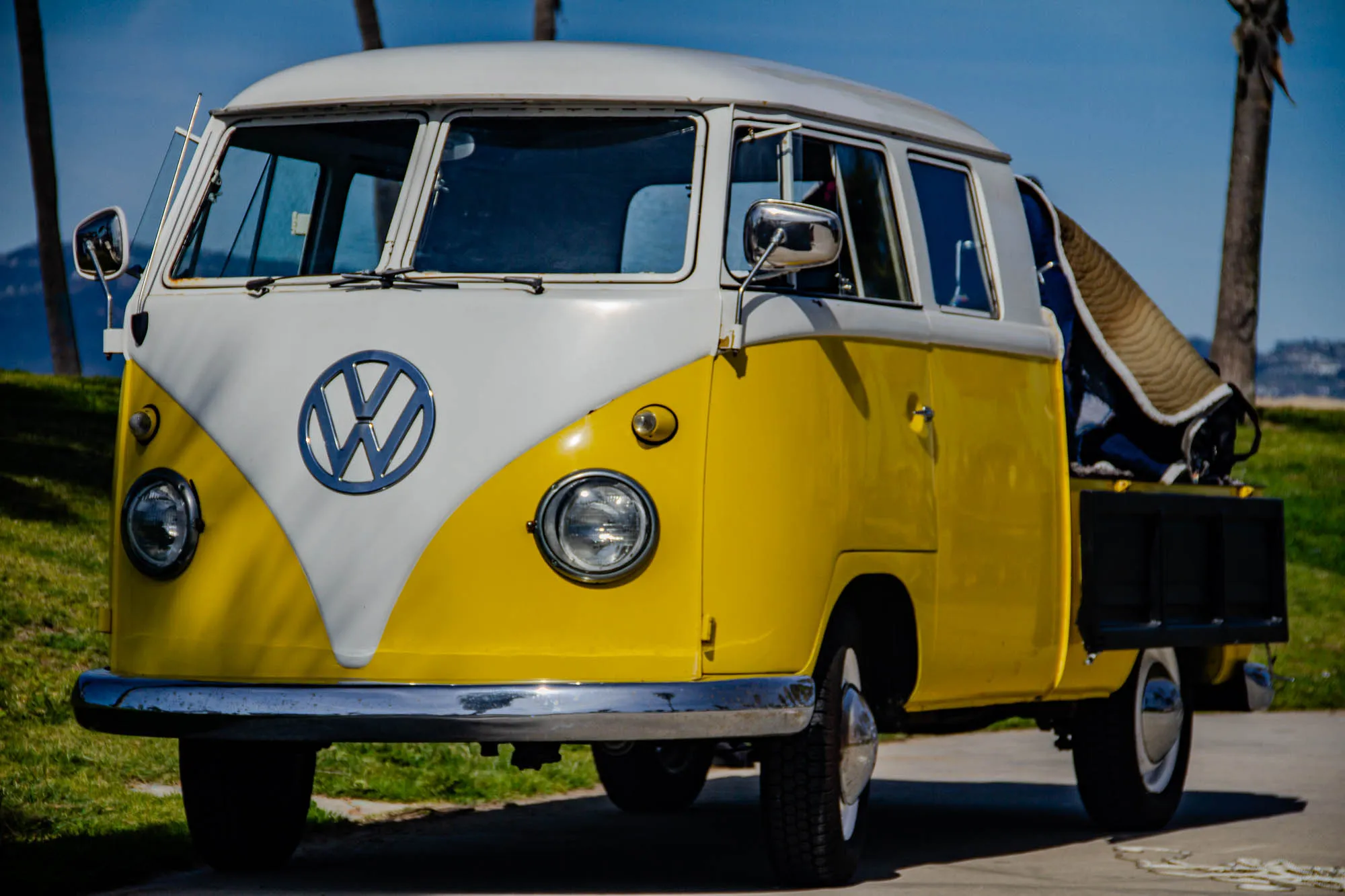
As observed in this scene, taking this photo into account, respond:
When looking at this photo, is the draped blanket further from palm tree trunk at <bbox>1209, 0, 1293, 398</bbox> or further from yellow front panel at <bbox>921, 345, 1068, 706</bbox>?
palm tree trunk at <bbox>1209, 0, 1293, 398</bbox>

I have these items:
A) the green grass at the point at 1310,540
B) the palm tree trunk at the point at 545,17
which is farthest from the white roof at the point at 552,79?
the palm tree trunk at the point at 545,17

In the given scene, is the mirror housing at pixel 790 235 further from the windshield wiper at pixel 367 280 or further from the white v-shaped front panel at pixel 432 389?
the windshield wiper at pixel 367 280

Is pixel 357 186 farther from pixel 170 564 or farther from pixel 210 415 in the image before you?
pixel 170 564

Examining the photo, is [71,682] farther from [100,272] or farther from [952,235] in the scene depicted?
[952,235]

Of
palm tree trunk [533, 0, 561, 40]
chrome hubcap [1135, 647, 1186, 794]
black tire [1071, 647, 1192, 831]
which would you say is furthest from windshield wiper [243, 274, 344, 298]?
palm tree trunk [533, 0, 561, 40]

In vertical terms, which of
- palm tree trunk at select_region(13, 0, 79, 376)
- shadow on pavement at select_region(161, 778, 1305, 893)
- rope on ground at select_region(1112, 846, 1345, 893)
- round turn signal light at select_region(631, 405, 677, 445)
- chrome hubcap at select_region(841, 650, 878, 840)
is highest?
palm tree trunk at select_region(13, 0, 79, 376)

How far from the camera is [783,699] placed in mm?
6191

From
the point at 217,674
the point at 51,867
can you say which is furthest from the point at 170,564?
the point at 51,867

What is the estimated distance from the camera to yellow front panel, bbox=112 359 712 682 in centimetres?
615

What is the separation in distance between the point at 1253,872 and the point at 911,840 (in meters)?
1.61

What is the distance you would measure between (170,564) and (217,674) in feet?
1.21

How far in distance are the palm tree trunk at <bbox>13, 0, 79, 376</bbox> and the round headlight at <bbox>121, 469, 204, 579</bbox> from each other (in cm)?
1596

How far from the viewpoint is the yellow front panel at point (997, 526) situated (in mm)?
7297

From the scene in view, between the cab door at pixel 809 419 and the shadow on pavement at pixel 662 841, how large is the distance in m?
1.15
